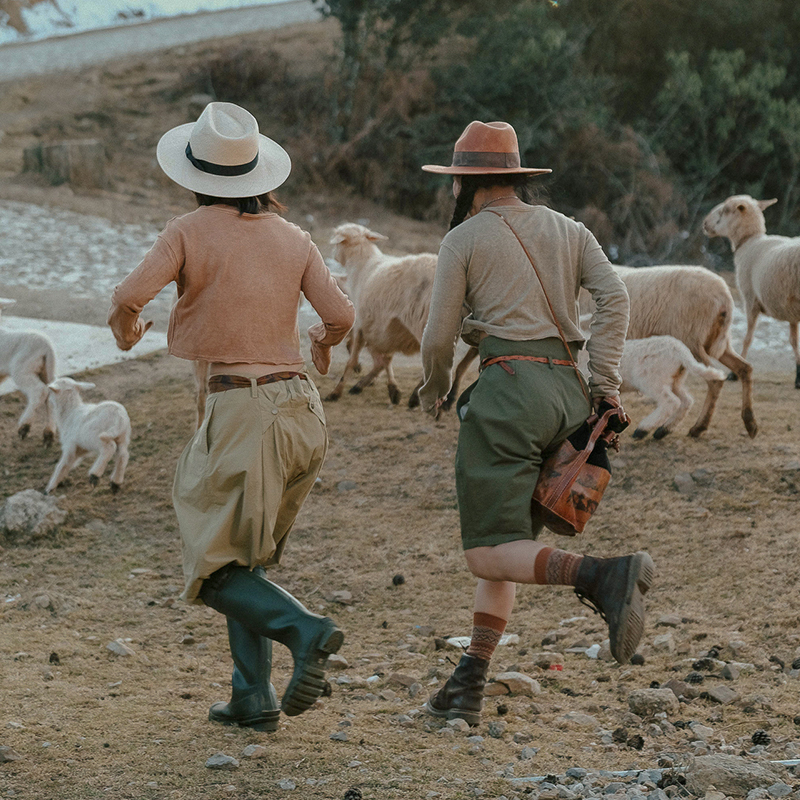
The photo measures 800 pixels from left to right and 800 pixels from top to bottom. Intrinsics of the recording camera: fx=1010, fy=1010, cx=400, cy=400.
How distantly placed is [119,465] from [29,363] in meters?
1.18

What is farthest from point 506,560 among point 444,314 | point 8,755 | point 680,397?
point 680,397

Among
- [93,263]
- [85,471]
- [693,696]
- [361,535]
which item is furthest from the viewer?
[93,263]

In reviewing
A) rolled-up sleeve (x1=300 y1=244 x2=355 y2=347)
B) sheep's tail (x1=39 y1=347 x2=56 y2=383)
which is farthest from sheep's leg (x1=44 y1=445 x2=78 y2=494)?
rolled-up sleeve (x1=300 y1=244 x2=355 y2=347)

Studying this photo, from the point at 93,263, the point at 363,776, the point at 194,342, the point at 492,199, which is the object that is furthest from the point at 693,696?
the point at 93,263

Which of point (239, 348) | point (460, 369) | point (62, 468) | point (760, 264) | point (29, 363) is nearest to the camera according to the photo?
point (239, 348)

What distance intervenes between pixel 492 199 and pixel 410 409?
4.61 metres

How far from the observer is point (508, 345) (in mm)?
3441

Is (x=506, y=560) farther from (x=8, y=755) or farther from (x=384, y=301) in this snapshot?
(x=384, y=301)

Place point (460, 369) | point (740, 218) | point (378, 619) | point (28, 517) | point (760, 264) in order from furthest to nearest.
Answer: point (740, 218) < point (760, 264) < point (460, 369) < point (28, 517) < point (378, 619)

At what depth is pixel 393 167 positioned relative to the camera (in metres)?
19.1

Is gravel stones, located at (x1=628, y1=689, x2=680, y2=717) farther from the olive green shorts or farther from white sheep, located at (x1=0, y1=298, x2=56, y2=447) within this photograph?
white sheep, located at (x1=0, y1=298, x2=56, y2=447)

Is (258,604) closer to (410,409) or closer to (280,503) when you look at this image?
(280,503)

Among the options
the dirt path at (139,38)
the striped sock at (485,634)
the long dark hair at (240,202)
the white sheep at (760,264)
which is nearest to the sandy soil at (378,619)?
the striped sock at (485,634)

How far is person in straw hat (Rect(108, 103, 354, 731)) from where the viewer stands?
10.5ft
